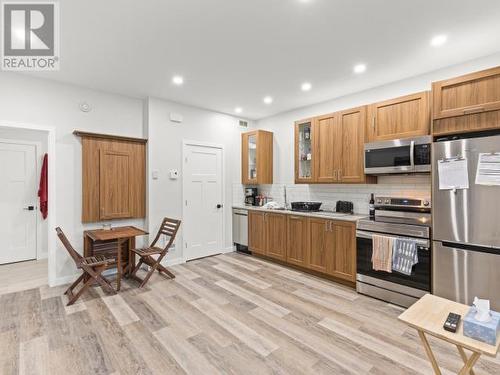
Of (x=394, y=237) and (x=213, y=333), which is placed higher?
(x=394, y=237)

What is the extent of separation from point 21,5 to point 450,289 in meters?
4.74

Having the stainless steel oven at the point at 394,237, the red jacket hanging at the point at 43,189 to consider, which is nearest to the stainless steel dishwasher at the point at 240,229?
the stainless steel oven at the point at 394,237

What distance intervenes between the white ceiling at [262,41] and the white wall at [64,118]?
23 cm

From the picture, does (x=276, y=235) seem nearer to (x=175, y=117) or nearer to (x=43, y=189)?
(x=175, y=117)

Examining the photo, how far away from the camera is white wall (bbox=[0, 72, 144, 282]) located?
3340 mm

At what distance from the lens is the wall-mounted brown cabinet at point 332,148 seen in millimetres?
3723

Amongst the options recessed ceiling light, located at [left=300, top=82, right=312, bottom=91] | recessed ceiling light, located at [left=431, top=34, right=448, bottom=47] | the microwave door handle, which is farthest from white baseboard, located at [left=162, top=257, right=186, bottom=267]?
recessed ceiling light, located at [left=431, top=34, right=448, bottom=47]

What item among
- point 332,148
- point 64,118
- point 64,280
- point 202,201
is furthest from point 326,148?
point 64,280

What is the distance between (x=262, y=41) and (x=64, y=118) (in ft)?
9.79

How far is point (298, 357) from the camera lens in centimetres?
213

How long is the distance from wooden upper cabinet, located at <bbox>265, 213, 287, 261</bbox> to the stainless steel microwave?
1.60 m

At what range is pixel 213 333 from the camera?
8.11 ft

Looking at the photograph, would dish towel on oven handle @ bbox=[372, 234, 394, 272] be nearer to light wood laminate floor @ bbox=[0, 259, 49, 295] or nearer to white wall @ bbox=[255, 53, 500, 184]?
white wall @ bbox=[255, 53, 500, 184]

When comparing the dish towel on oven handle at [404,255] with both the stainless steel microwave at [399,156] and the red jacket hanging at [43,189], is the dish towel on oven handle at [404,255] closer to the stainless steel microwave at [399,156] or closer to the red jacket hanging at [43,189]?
the stainless steel microwave at [399,156]
